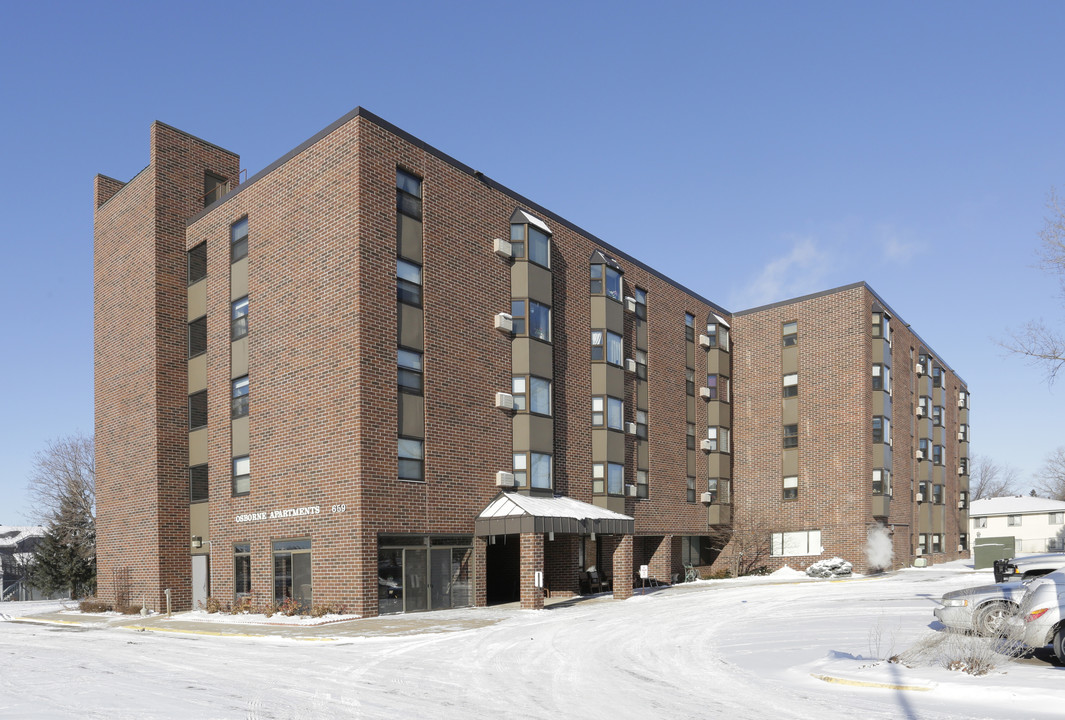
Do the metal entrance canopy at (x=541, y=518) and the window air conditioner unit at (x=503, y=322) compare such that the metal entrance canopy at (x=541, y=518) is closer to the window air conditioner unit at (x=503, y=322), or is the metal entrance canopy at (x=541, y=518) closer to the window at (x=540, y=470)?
the window at (x=540, y=470)

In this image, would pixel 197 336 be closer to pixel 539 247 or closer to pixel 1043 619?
pixel 539 247

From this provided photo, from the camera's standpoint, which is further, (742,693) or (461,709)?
(742,693)

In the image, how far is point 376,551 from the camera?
2472 centimetres

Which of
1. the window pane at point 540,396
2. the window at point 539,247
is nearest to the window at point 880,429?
the window pane at point 540,396

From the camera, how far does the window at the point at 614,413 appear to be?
36.1m

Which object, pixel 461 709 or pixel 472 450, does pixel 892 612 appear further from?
pixel 461 709

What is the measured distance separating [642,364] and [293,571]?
20.2m

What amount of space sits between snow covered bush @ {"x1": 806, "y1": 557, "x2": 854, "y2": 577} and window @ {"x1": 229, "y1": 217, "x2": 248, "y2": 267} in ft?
103

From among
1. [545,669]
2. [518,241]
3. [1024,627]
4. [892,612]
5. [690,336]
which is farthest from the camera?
[690,336]

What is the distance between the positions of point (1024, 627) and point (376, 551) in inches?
661

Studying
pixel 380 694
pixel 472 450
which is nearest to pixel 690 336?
pixel 472 450

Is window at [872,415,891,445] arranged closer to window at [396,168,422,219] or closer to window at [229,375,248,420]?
window at [396,168,422,219]

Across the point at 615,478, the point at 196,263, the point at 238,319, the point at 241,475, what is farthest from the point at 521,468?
the point at 196,263

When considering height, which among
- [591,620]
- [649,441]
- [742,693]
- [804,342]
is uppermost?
[804,342]
